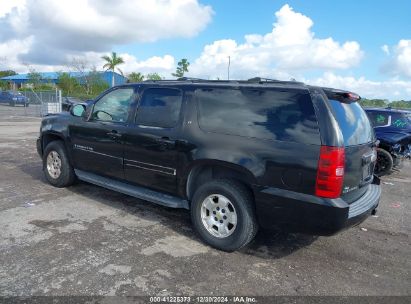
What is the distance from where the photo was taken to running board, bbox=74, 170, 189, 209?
460 cm

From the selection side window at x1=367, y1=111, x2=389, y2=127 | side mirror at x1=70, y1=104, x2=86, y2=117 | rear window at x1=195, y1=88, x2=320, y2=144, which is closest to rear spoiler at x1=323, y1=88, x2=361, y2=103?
rear window at x1=195, y1=88, x2=320, y2=144

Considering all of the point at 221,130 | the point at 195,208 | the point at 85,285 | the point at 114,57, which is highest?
the point at 114,57

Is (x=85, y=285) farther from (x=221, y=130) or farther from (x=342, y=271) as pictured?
(x=342, y=271)

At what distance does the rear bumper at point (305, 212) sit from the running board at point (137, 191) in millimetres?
1157

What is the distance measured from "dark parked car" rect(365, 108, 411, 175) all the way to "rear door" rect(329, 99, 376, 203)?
5225 mm

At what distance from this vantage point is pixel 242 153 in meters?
3.91

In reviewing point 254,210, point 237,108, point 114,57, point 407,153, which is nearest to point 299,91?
point 237,108

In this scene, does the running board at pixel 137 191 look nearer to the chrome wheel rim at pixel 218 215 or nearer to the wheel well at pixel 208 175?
the wheel well at pixel 208 175

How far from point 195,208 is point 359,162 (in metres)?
1.87

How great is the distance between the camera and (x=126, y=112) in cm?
517

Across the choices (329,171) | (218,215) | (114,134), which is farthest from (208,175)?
(114,134)

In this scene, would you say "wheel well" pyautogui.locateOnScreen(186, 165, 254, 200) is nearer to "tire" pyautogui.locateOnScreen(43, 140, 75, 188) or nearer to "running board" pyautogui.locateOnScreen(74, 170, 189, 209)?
"running board" pyautogui.locateOnScreen(74, 170, 189, 209)

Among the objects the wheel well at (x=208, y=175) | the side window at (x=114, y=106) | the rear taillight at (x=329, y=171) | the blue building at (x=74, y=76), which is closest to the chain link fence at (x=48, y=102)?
the side window at (x=114, y=106)

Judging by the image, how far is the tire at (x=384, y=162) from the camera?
8906 millimetres
